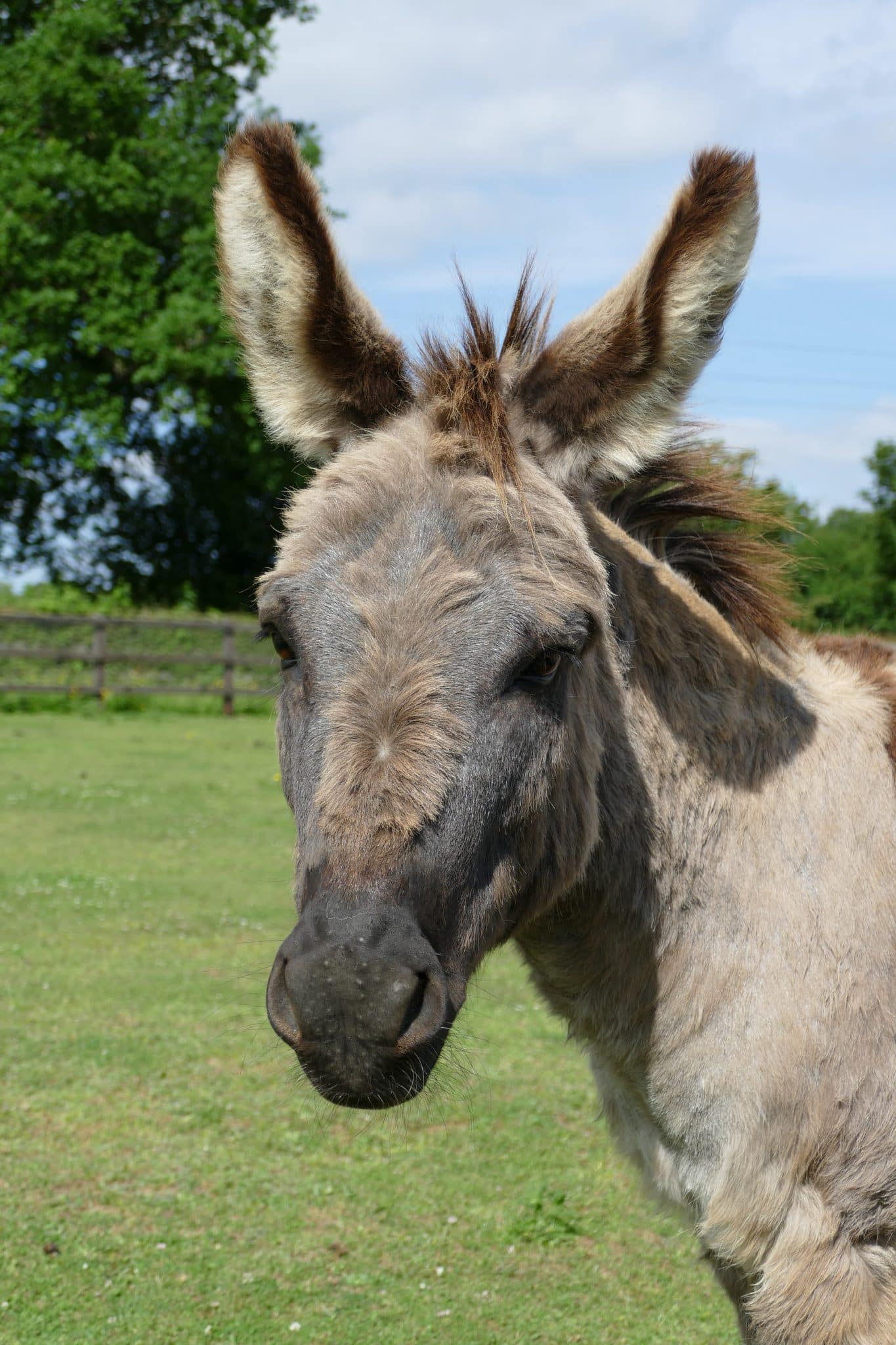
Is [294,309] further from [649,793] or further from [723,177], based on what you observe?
[649,793]

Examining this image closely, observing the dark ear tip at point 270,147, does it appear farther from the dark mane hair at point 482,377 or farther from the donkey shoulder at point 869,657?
the donkey shoulder at point 869,657

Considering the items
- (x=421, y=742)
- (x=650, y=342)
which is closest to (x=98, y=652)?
(x=650, y=342)

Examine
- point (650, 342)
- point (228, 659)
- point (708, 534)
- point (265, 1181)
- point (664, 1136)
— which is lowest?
point (228, 659)

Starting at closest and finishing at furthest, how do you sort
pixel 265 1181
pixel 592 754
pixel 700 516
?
pixel 592 754, pixel 700 516, pixel 265 1181

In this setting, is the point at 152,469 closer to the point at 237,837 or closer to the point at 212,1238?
the point at 237,837

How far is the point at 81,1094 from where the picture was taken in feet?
19.0

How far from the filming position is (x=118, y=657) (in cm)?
2525

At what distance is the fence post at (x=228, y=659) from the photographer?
1027 inches

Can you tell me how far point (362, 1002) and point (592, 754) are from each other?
0.87m

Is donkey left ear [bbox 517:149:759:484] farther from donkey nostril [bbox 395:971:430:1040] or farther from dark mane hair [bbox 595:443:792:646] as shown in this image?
donkey nostril [bbox 395:971:430:1040]

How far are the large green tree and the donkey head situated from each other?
A: 27.0 metres

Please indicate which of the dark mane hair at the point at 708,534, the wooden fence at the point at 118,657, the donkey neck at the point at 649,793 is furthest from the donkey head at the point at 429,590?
the wooden fence at the point at 118,657

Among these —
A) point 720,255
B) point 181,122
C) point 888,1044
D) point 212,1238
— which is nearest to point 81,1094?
point 212,1238

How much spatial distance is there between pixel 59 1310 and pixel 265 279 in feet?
11.7
